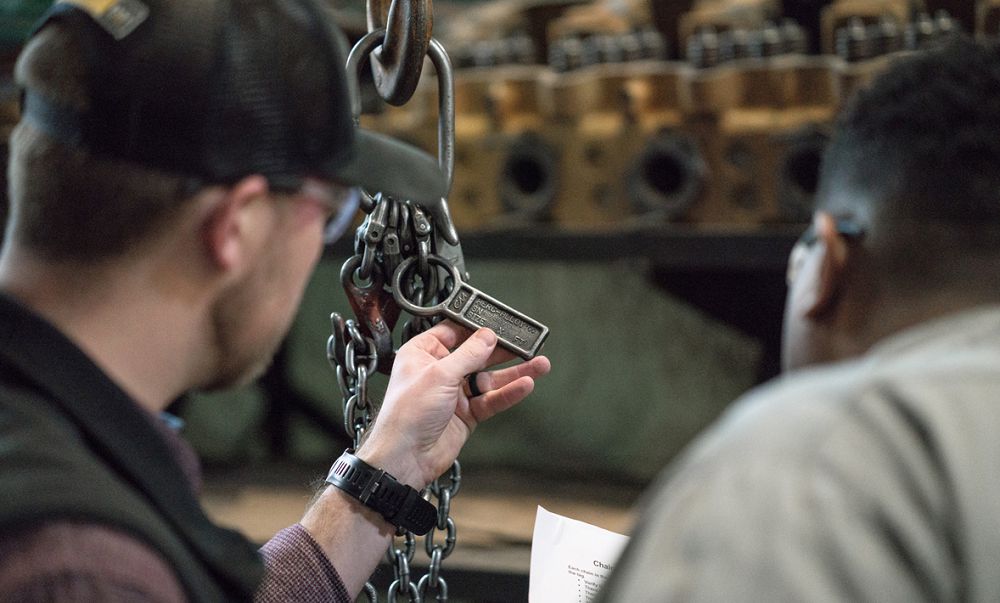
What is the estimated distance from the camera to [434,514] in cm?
131

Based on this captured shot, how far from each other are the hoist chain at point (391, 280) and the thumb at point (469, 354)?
0.05m

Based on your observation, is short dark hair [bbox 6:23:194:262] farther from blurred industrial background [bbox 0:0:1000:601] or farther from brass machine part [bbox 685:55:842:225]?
brass machine part [bbox 685:55:842:225]

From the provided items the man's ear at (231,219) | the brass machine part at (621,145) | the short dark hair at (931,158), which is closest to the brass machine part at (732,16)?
the brass machine part at (621,145)

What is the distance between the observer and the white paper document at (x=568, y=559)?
129cm

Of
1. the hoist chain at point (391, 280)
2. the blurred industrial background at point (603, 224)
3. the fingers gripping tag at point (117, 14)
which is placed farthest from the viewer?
the blurred industrial background at point (603, 224)

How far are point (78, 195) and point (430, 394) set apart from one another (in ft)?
1.77

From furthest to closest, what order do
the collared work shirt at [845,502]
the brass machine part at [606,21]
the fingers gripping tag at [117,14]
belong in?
the brass machine part at [606,21] < the fingers gripping tag at [117,14] < the collared work shirt at [845,502]

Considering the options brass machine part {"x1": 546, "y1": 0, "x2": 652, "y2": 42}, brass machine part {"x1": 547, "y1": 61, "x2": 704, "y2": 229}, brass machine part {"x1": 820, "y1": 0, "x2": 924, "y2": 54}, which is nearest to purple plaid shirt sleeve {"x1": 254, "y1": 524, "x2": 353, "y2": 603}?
brass machine part {"x1": 547, "y1": 61, "x2": 704, "y2": 229}

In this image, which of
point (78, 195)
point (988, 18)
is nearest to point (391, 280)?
point (78, 195)

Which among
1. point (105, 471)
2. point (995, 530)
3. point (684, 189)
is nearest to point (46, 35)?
A: point (105, 471)

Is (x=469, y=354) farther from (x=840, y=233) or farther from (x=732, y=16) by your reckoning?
(x=732, y=16)

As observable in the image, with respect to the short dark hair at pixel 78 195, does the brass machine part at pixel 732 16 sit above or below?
below

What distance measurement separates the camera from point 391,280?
48.8 inches

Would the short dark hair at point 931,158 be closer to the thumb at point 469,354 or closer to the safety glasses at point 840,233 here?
the safety glasses at point 840,233
